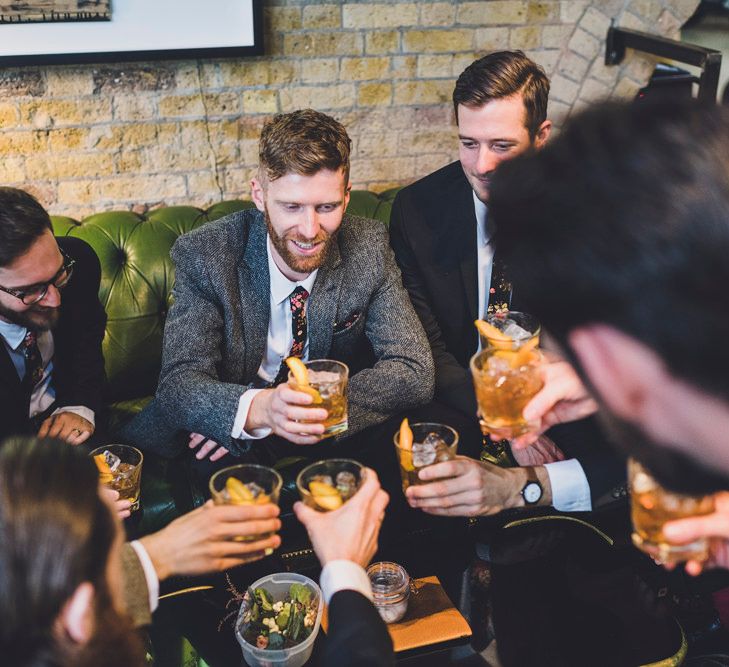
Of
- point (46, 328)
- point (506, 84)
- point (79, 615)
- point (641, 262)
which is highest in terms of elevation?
point (641, 262)

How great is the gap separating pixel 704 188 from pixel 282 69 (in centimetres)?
271

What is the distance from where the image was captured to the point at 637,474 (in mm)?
1384

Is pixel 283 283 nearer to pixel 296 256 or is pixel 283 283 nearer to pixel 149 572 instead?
pixel 296 256

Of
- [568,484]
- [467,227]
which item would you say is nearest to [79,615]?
[568,484]

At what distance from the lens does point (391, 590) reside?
1707mm

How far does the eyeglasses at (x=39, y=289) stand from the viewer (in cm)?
217

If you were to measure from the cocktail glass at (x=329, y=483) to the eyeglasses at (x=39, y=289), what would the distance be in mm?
1129

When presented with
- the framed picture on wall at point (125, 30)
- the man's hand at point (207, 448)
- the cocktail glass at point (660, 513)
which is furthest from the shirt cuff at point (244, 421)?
the framed picture on wall at point (125, 30)

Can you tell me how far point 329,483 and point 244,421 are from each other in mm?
686

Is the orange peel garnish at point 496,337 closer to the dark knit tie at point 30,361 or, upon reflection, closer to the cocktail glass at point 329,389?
the cocktail glass at point 329,389

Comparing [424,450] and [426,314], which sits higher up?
[424,450]

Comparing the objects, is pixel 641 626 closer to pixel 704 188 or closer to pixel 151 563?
pixel 151 563

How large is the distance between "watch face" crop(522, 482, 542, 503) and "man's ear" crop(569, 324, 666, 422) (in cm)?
117

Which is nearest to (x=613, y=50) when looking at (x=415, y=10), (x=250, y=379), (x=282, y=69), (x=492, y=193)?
(x=415, y=10)
